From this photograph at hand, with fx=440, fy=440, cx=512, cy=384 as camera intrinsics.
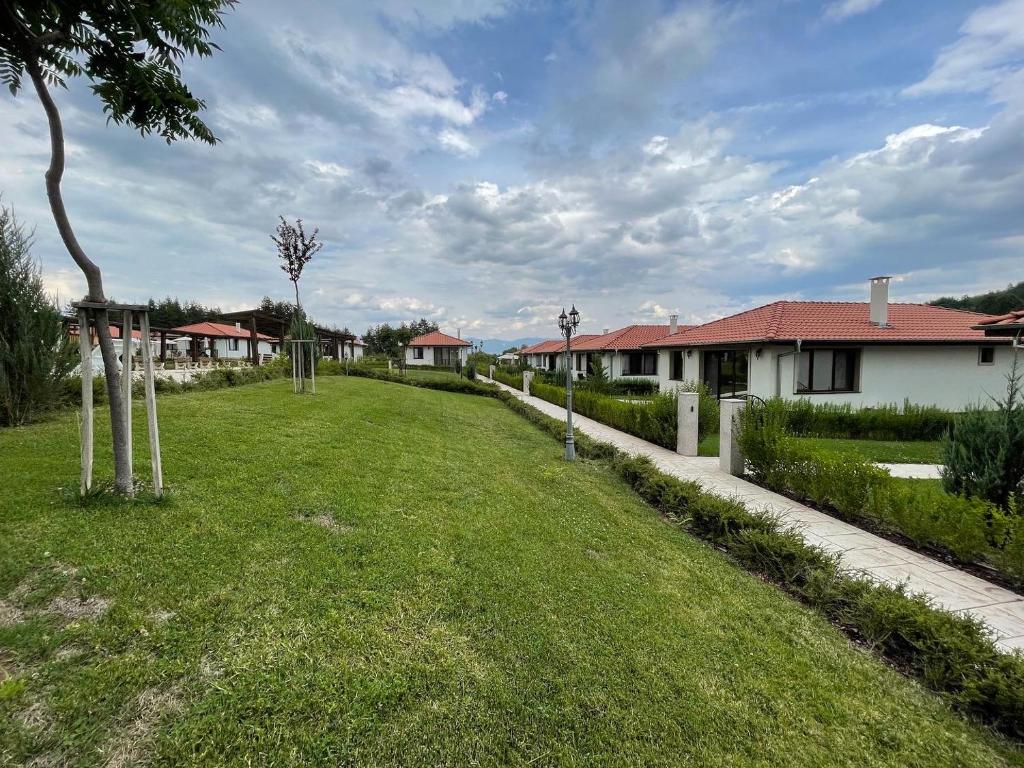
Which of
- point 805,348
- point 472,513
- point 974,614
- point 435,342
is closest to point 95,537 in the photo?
point 472,513

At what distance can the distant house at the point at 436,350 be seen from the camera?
173 feet

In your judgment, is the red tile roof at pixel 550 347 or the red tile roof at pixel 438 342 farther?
the red tile roof at pixel 438 342

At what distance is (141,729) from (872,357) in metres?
18.0

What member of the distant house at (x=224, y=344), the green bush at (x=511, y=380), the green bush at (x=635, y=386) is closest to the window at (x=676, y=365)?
the green bush at (x=635, y=386)

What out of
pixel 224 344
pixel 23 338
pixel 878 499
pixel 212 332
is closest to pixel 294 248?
pixel 23 338

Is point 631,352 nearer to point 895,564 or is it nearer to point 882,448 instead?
point 882,448

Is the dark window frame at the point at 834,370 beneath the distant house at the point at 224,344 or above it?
beneath

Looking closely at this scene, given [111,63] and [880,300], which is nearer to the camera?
[111,63]

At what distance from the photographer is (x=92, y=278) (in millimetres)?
3957

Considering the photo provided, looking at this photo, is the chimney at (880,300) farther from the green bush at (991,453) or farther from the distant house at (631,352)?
the green bush at (991,453)

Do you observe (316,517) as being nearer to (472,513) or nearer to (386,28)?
(472,513)

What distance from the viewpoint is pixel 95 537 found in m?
3.28

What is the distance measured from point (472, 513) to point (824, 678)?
3.39 metres

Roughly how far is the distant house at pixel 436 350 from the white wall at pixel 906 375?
4098 centimetres
